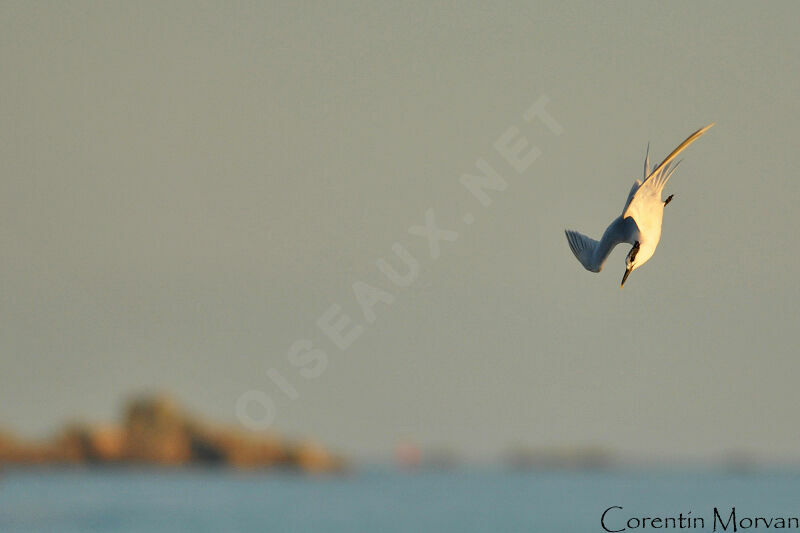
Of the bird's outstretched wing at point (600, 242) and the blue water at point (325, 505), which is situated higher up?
the blue water at point (325, 505)

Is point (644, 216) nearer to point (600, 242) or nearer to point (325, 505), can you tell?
point (600, 242)

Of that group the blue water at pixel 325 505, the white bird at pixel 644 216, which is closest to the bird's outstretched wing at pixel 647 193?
the white bird at pixel 644 216

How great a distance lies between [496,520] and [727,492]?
2076 cm

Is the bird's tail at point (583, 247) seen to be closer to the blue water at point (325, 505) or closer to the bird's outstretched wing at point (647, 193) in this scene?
the bird's outstretched wing at point (647, 193)

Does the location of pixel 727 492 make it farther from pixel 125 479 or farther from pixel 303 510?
pixel 125 479

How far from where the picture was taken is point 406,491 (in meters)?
68.4

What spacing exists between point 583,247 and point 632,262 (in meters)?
1.15

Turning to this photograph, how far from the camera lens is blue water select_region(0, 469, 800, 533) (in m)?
42.0

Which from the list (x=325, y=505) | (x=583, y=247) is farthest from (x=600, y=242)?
(x=325, y=505)

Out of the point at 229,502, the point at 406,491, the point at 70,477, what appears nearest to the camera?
the point at 229,502

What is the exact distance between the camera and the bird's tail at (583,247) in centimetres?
1030

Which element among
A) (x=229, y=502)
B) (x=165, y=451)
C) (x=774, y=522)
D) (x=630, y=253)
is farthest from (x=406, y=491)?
(x=630, y=253)

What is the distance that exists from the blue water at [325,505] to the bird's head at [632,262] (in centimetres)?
3102

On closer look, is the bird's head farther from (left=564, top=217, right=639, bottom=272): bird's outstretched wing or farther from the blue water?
the blue water
